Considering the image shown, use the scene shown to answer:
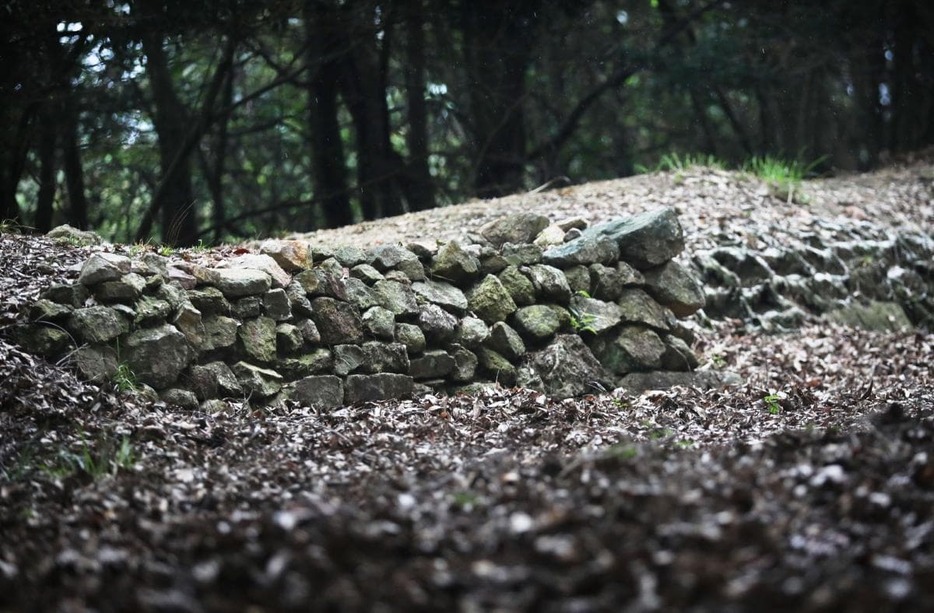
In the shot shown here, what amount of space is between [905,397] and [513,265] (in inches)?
106

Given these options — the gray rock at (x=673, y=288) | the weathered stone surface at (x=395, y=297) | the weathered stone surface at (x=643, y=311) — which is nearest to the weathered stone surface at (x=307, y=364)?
the weathered stone surface at (x=395, y=297)

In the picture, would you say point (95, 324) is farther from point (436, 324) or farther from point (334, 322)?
point (436, 324)

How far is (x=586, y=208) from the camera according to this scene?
837 centimetres

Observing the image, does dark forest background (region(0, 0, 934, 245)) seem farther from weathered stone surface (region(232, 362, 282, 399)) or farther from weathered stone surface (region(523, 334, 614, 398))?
weathered stone surface (region(523, 334, 614, 398))

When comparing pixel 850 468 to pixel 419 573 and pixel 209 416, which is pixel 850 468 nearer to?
pixel 419 573

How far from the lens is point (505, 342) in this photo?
566cm

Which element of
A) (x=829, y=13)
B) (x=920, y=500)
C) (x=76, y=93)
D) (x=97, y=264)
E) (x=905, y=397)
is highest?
(x=829, y=13)

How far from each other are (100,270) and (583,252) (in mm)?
3266

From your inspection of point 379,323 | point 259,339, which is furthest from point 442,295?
point 259,339

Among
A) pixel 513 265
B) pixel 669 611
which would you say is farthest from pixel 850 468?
pixel 513 265

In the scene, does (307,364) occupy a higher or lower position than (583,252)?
lower

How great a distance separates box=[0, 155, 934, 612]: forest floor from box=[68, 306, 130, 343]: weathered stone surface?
233 millimetres

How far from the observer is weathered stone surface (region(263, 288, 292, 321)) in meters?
4.96

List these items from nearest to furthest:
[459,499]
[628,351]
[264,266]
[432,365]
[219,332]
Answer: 1. [459,499]
2. [219,332]
3. [264,266]
4. [432,365]
5. [628,351]
